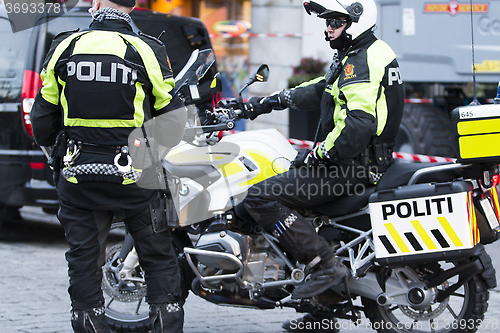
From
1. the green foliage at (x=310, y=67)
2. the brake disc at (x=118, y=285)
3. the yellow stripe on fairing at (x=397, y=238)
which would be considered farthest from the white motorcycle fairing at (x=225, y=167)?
the green foliage at (x=310, y=67)

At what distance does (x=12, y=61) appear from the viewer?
610cm

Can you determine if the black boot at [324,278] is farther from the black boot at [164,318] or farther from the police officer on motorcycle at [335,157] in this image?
the black boot at [164,318]

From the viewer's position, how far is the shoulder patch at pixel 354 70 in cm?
338

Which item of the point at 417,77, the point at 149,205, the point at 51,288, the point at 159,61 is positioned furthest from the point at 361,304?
the point at 417,77

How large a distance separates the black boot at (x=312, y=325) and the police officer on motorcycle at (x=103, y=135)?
3.43 feet

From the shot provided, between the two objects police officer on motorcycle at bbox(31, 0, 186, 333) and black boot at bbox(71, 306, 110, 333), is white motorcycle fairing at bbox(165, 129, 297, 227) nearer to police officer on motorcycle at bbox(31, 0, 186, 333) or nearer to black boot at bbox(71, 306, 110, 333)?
police officer on motorcycle at bbox(31, 0, 186, 333)

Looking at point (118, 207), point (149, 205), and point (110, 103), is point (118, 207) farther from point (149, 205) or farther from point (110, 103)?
point (110, 103)

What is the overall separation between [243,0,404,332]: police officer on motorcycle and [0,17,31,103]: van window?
340 cm

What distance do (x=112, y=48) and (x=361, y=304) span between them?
2.03 m

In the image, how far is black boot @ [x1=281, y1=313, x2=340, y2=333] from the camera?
4059 millimetres

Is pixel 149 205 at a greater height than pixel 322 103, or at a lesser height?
lesser

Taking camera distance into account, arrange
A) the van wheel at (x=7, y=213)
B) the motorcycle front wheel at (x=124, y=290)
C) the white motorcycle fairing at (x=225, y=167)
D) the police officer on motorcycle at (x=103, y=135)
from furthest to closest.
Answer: the van wheel at (x=7, y=213)
the motorcycle front wheel at (x=124, y=290)
the white motorcycle fairing at (x=225, y=167)
the police officer on motorcycle at (x=103, y=135)

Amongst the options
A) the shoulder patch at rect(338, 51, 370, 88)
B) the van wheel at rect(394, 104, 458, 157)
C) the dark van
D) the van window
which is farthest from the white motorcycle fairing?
the van wheel at rect(394, 104, 458, 157)

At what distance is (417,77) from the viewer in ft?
29.1
